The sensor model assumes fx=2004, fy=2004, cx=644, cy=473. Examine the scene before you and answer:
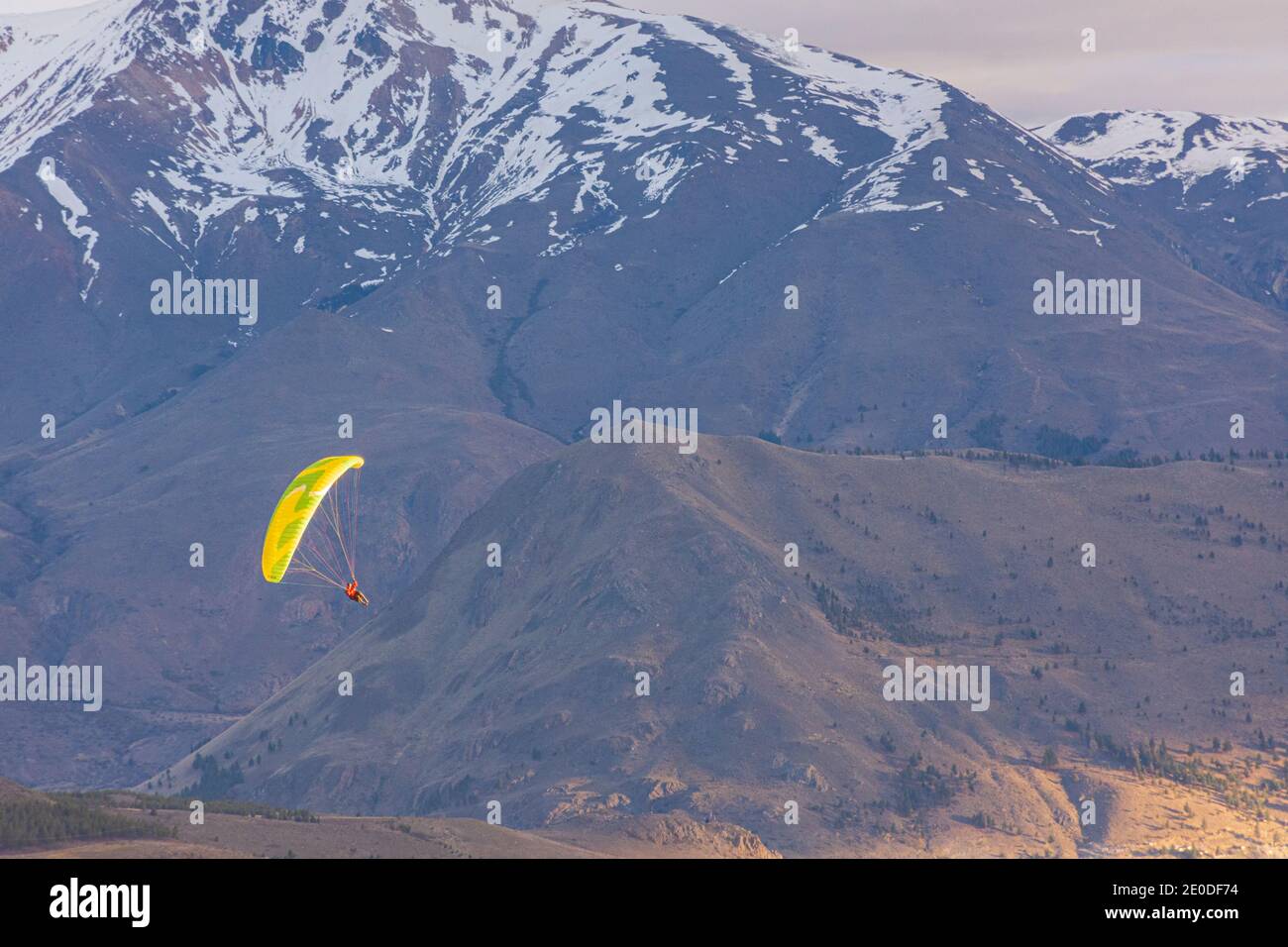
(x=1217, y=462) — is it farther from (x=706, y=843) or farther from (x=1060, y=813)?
(x=706, y=843)

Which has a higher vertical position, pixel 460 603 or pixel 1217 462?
pixel 1217 462

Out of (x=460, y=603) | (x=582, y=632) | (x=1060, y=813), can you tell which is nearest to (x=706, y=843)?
(x=1060, y=813)

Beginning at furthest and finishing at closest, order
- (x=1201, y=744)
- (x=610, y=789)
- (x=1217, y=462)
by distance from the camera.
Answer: (x=1217, y=462) → (x=1201, y=744) → (x=610, y=789)

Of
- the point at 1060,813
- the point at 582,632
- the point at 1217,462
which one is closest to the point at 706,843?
the point at 1060,813

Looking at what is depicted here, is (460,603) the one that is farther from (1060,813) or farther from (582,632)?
(1060,813)
